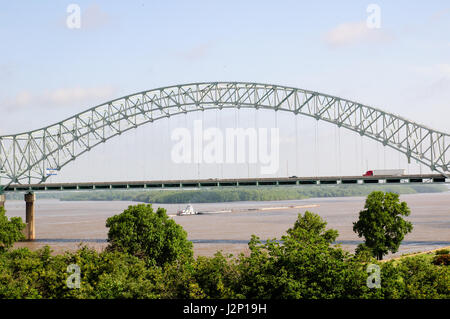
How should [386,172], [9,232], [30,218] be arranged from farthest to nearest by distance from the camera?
1. [30,218]
2. [386,172]
3. [9,232]

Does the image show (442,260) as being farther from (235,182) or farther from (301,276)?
(235,182)

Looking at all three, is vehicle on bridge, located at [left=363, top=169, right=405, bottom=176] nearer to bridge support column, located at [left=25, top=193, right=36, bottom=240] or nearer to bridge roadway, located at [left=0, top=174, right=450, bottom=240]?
bridge roadway, located at [left=0, top=174, right=450, bottom=240]

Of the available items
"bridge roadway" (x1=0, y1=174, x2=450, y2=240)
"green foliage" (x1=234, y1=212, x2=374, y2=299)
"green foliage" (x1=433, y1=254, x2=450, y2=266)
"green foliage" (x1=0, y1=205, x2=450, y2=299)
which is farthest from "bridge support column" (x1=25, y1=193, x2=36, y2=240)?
"green foliage" (x1=234, y1=212, x2=374, y2=299)

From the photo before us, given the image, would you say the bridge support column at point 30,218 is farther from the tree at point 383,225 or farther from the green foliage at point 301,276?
the green foliage at point 301,276
